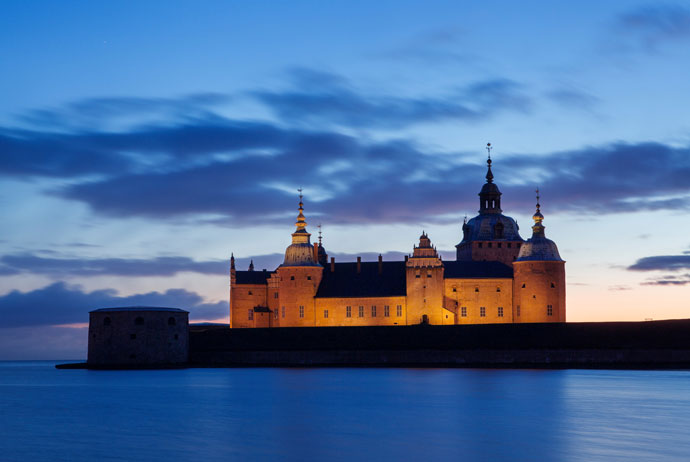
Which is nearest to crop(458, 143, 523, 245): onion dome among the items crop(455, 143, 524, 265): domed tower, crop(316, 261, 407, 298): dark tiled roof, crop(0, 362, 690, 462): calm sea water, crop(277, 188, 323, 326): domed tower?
crop(455, 143, 524, 265): domed tower

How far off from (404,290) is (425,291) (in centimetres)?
244

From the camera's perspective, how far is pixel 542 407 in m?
39.2

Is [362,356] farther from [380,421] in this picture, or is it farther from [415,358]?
[380,421]

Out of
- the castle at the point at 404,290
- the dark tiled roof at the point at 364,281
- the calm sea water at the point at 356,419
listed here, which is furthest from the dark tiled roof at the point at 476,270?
the calm sea water at the point at 356,419

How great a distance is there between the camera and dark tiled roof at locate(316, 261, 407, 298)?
2982 inches

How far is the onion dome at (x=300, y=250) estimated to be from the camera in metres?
75.8

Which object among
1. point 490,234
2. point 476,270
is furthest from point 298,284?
point 490,234

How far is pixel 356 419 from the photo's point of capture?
3591 centimetres

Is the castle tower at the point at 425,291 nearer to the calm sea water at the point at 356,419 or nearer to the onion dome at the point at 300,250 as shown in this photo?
the onion dome at the point at 300,250

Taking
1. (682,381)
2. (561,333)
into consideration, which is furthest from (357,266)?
(682,381)

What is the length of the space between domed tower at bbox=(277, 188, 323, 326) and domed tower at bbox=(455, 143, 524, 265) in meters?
14.5

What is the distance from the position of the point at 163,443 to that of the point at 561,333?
40.0m

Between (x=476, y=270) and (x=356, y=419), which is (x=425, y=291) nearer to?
(x=476, y=270)

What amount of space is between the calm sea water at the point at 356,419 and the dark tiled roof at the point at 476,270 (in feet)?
56.6
